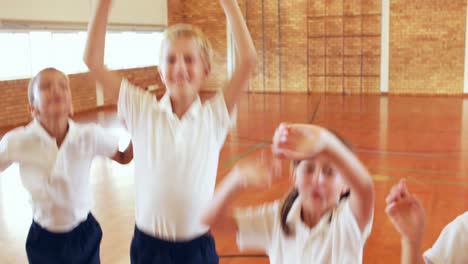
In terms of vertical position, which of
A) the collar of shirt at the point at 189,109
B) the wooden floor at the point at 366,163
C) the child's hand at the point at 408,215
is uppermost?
the collar of shirt at the point at 189,109

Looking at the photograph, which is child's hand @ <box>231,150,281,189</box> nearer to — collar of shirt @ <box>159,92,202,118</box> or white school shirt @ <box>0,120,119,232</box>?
collar of shirt @ <box>159,92,202,118</box>

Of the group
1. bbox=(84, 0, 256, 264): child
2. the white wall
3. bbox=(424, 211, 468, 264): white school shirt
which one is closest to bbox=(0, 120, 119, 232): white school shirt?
bbox=(84, 0, 256, 264): child

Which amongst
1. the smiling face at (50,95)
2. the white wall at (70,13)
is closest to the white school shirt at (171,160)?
the smiling face at (50,95)

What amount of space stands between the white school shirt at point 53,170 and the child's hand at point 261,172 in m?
1.00

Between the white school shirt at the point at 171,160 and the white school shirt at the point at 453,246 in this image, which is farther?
the white school shirt at the point at 171,160

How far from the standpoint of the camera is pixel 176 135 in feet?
4.89

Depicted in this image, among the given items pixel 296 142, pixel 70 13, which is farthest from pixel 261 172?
pixel 70 13

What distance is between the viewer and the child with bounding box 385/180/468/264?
102 centimetres

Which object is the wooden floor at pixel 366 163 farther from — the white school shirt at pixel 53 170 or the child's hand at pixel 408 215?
the white school shirt at pixel 53 170

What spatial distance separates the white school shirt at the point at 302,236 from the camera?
1243 millimetres

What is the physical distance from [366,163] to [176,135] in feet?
15.5

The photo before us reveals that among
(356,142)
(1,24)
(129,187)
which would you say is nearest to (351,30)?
(356,142)

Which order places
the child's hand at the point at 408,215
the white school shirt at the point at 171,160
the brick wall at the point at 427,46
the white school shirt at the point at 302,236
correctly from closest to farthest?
the child's hand at the point at 408,215 → the white school shirt at the point at 302,236 → the white school shirt at the point at 171,160 → the brick wall at the point at 427,46

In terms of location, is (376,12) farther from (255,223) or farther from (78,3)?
(255,223)
